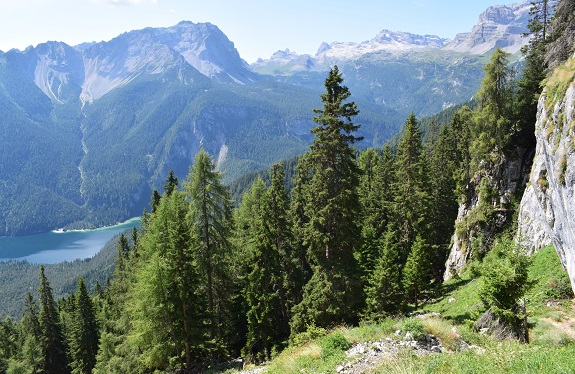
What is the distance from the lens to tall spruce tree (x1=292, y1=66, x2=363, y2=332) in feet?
75.3

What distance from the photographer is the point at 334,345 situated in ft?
44.6

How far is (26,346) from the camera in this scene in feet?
165

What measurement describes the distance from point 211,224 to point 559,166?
883 inches

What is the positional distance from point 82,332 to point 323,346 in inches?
1960

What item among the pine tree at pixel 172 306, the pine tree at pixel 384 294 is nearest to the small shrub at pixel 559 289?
the pine tree at pixel 384 294

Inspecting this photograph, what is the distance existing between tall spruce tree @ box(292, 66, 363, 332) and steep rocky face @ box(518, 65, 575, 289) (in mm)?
9748

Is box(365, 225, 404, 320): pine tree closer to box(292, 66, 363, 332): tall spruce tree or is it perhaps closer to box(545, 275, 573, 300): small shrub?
box(292, 66, 363, 332): tall spruce tree

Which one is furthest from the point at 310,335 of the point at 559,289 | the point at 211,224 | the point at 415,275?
the point at 415,275

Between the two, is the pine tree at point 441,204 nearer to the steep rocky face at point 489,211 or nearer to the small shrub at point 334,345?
the steep rocky face at point 489,211

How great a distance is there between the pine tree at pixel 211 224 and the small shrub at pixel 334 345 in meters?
16.5

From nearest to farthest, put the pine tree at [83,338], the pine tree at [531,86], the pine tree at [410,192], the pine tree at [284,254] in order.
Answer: the pine tree at [284,254]
the pine tree at [531,86]
the pine tree at [410,192]
the pine tree at [83,338]

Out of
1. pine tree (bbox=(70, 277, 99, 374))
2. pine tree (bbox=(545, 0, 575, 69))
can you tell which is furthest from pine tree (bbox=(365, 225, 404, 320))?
pine tree (bbox=(70, 277, 99, 374))

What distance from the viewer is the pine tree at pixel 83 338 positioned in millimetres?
50594

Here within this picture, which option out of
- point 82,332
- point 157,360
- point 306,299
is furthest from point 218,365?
point 82,332
